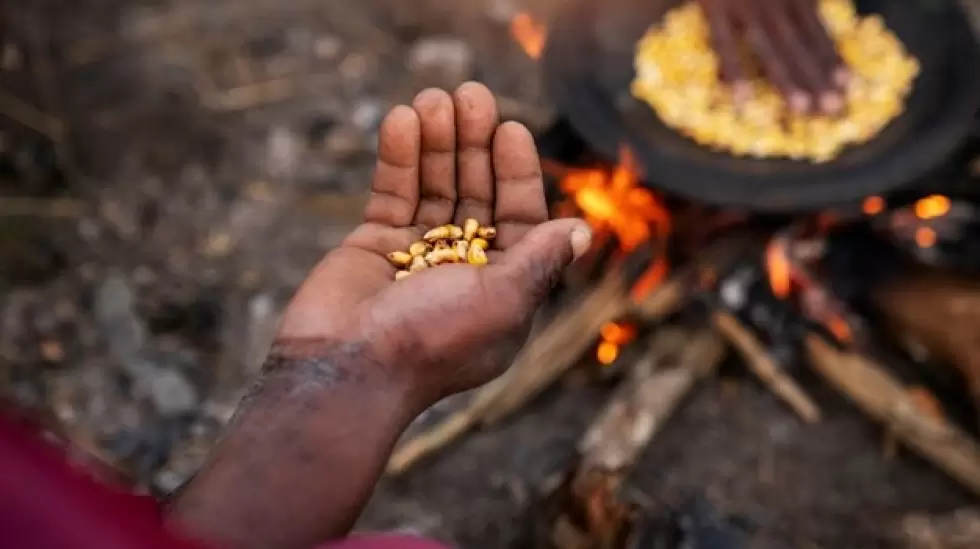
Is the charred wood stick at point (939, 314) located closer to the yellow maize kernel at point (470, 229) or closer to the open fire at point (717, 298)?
the open fire at point (717, 298)

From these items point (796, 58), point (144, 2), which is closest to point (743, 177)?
point (796, 58)

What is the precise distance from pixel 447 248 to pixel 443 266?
12 cm

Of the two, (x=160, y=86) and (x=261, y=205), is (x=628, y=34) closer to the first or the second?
(x=261, y=205)

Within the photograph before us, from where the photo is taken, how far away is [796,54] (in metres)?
2.18

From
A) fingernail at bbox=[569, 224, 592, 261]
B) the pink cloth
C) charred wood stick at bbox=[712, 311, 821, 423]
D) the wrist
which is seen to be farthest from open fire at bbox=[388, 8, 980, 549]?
the pink cloth

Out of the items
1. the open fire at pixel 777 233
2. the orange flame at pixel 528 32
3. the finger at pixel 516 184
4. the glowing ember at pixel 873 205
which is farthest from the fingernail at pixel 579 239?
the orange flame at pixel 528 32

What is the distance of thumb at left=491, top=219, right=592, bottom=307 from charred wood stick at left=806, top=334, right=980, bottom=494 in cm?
93

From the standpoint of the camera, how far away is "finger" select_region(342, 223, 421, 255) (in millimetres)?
1554

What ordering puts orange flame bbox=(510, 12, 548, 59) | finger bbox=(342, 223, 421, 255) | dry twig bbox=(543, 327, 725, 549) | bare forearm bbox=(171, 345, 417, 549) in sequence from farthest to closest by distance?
orange flame bbox=(510, 12, 548, 59), dry twig bbox=(543, 327, 725, 549), finger bbox=(342, 223, 421, 255), bare forearm bbox=(171, 345, 417, 549)

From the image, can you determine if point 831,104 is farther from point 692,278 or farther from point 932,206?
point 692,278

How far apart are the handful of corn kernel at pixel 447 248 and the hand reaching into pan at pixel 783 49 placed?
0.89 meters

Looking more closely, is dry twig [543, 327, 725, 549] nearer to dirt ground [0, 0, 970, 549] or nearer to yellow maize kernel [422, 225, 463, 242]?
dirt ground [0, 0, 970, 549]

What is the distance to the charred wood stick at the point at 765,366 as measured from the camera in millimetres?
2152

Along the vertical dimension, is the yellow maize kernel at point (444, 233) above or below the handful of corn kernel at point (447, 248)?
above
